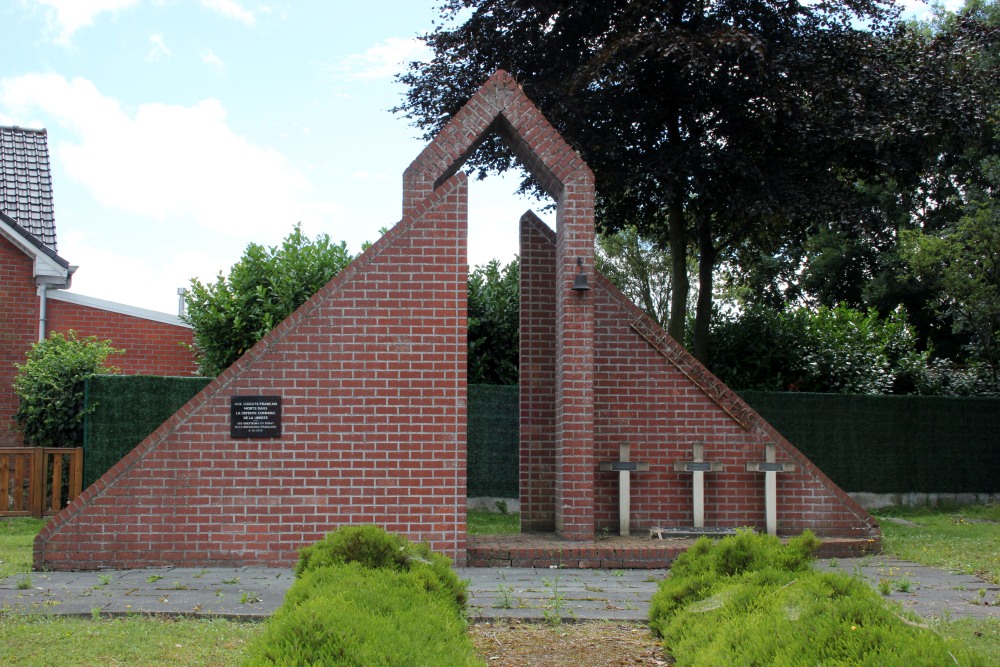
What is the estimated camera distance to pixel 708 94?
18.2 meters

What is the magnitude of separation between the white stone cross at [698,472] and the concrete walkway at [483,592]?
1.51 m

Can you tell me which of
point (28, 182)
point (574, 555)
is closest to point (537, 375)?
point (574, 555)

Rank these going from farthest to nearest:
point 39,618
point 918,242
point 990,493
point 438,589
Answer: point 918,242 < point 990,493 < point 39,618 < point 438,589

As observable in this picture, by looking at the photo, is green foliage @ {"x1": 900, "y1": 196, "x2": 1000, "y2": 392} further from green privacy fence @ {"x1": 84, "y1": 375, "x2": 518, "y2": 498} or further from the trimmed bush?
the trimmed bush

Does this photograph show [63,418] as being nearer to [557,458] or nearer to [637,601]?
[557,458]

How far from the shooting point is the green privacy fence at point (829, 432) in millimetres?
14398

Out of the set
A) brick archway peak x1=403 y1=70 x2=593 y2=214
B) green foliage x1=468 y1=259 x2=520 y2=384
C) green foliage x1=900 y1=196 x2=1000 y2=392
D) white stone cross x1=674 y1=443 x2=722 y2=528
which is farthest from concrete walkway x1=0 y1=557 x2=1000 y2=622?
green foliage x1=900 y1=196 x2=1000 y2=392

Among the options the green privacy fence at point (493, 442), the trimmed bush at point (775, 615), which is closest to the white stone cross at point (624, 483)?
the trimmed bush at point (775, 615)

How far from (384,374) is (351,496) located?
125 centimetres

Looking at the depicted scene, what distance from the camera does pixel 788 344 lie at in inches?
728

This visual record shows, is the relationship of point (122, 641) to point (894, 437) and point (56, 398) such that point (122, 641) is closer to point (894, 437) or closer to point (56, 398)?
point (56, 398)

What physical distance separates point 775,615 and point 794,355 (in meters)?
14.5

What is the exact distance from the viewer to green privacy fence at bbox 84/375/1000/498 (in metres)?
14.4

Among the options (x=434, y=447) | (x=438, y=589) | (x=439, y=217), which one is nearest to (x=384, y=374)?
(x=434, y=447)
